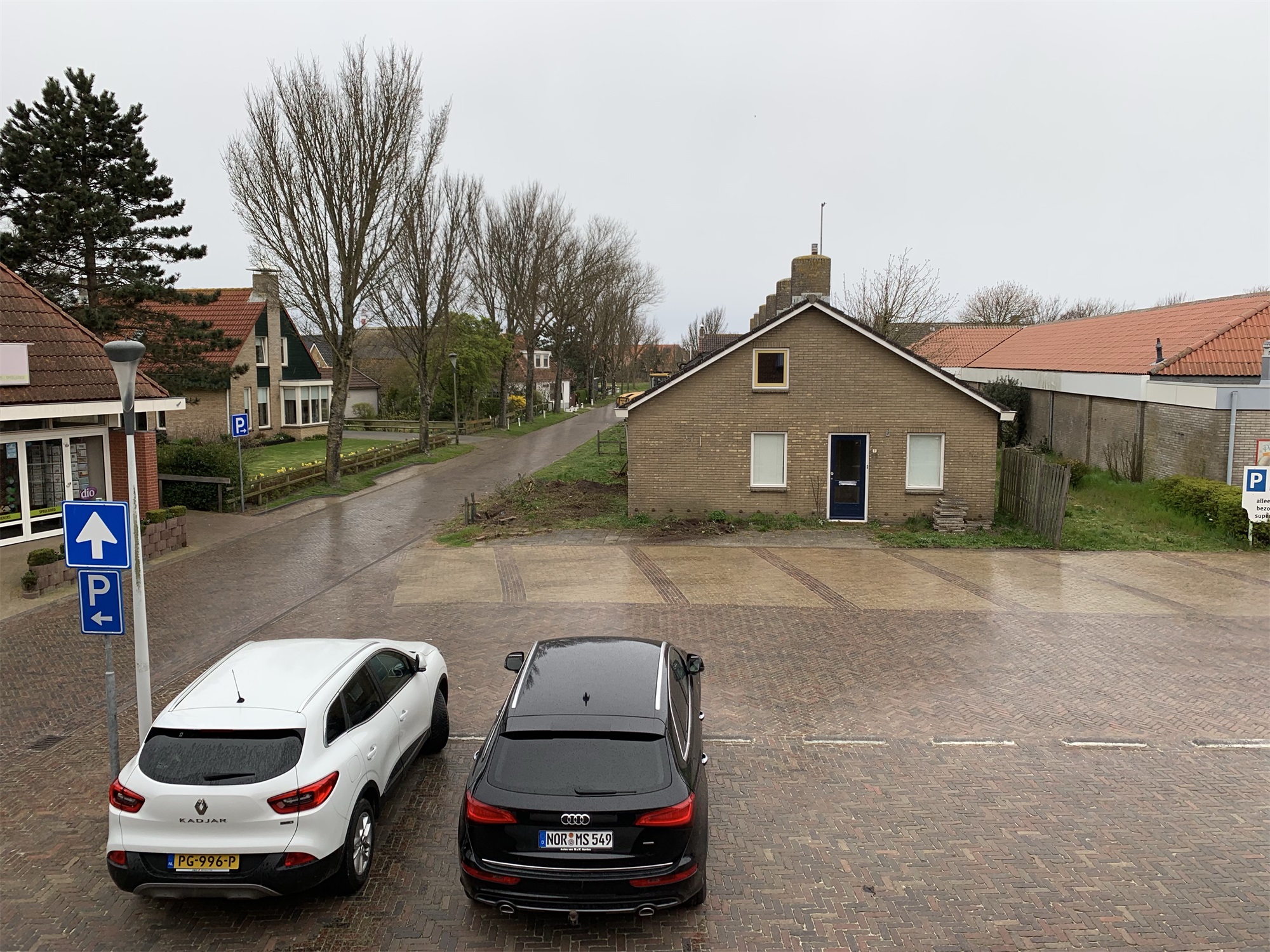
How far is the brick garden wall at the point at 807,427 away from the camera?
21.2 metres

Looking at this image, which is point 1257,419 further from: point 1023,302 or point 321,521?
point 1023,302

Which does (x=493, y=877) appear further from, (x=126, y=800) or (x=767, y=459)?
(x=767, y=459)

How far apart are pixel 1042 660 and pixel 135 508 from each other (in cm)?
1082

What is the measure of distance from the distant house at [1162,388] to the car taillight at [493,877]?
2076cm

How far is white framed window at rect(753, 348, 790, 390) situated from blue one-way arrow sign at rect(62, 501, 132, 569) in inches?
619

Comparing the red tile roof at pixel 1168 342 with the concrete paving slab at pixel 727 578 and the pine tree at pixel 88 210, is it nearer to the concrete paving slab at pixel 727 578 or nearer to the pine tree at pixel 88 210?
the concrete paving slab at pixel 727 578

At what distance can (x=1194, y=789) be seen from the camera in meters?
8.29

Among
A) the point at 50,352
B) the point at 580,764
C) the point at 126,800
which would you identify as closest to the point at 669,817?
the point at 580,764

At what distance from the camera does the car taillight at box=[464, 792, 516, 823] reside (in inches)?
231

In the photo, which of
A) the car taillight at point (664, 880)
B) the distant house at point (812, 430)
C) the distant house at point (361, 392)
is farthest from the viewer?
the distant house at point (361, 392)

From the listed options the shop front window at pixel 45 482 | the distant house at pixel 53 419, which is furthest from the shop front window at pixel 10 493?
the shop front window at pixel 45 482

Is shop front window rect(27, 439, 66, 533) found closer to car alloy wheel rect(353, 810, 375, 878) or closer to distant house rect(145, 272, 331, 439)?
distant house rect(145, 272, 331, 439)

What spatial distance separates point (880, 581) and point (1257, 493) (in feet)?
29.1

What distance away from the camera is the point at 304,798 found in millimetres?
6102
